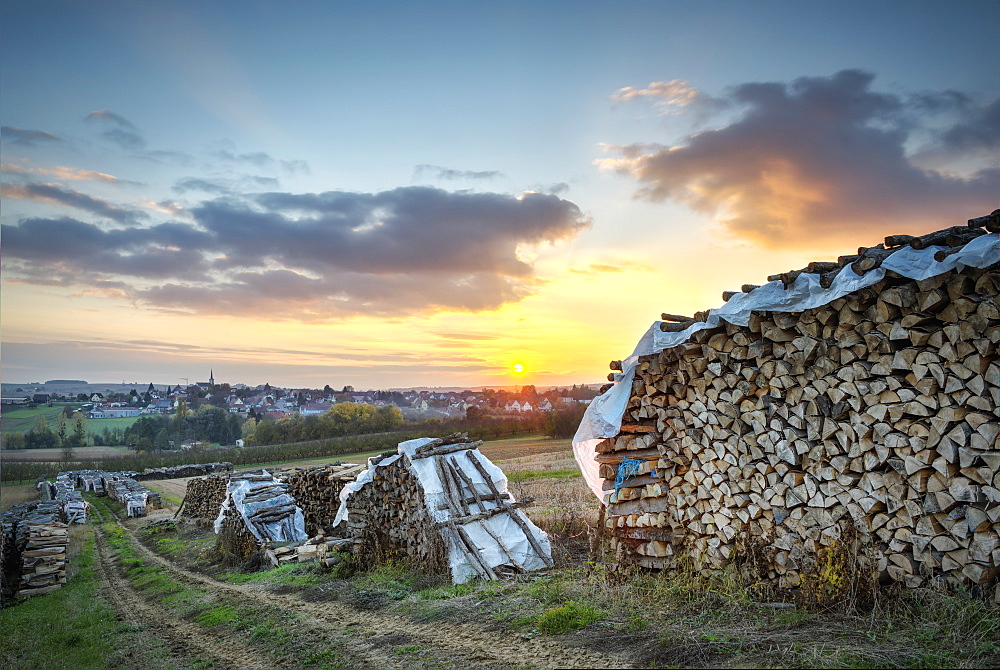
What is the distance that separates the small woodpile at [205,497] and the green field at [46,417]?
89.0 feet

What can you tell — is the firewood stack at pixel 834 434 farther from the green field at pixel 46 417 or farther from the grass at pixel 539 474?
the green field at pixel 46 417

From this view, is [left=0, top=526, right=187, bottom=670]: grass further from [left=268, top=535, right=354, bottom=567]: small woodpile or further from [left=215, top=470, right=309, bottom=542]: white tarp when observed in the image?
[left=215, top=470, right=309, bottom=542]: white tarp

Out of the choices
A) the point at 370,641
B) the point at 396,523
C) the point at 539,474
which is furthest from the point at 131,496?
the point at 370,641

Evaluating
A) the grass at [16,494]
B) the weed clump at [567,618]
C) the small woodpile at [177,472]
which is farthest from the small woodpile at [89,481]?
the weed clump at [567,618]

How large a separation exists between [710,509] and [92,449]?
78520mm

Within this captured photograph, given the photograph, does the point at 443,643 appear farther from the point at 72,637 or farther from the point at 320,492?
the point at 320,492

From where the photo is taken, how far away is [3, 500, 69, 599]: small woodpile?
13906mm

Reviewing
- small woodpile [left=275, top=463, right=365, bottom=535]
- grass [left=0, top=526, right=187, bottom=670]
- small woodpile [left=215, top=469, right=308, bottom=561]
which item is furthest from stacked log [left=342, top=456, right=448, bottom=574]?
small woodpile [left=275, top=463, right=365, bottom=535]

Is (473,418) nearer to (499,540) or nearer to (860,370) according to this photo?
(499,540)

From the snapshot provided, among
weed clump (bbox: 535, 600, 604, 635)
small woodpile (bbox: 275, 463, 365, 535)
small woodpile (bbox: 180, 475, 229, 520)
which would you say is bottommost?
small woodpile (bbox: 180, 475, 229, 520)

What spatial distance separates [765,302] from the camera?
5754 millimetres

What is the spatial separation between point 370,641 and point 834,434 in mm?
5676

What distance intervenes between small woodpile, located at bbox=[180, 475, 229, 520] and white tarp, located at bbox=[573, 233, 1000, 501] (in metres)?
19.1

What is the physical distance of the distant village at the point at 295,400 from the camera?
71438mm
